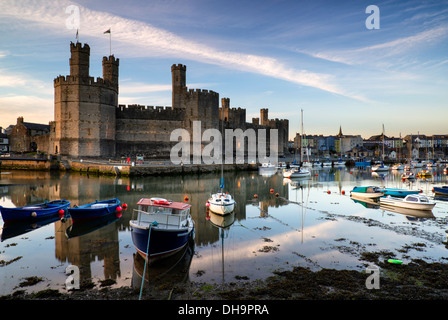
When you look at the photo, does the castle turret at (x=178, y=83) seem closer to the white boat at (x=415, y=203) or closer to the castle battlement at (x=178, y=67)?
the castle battlement at (x=178, y=67)

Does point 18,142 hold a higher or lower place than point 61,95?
lower

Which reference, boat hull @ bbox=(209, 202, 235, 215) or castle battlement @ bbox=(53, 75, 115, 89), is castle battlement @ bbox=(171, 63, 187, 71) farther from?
boat hull @ bbox=(209, 202, 235, 215)

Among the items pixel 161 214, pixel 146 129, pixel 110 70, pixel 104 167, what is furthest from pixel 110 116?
pixel 161 214

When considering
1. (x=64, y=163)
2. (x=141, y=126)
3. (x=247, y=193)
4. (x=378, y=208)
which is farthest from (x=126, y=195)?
(x=141, y=126)

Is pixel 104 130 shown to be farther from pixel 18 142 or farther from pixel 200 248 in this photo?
pixel 200 248

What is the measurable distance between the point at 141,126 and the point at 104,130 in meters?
5.27

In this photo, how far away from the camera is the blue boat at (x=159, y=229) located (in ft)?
26.4

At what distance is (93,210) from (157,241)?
612 centimetres

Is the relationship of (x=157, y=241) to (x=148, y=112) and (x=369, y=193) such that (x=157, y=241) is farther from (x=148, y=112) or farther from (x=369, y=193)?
(x=148, y=112)

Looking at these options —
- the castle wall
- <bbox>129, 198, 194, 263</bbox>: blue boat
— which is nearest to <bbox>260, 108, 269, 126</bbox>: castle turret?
the castle wall

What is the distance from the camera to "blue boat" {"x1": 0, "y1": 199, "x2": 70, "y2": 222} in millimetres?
12117

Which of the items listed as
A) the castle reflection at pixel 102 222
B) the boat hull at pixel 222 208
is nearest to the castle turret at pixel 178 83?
the castle reflection at pixel 102 222
